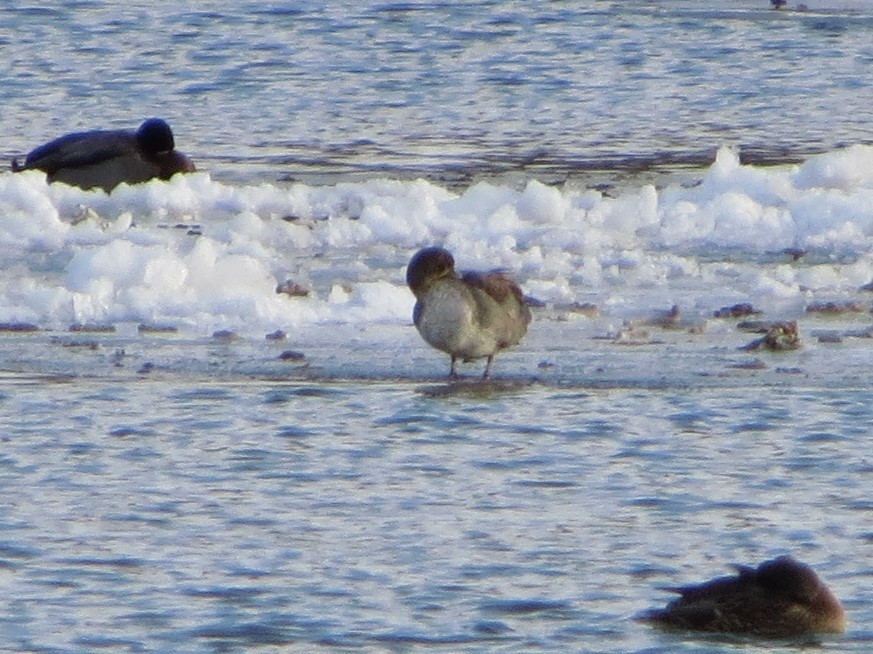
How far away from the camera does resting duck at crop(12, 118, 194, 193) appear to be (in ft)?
46.9

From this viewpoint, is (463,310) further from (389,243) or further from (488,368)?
(389,243)

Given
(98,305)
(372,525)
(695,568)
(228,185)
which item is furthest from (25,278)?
(695,568)

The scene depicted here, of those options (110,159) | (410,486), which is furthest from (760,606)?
(110,159)

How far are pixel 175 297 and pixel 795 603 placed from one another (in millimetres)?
4707

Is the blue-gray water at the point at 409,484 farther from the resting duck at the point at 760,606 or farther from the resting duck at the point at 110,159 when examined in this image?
the resting duck at the point at 110,159

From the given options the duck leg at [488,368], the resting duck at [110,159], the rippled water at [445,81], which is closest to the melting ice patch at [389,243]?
the resting duck at [110,159]

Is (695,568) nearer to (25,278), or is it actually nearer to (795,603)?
(795,603)

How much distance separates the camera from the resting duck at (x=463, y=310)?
9273mm

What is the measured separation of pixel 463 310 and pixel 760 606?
3.08 metres

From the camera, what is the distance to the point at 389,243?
12227 millimetres

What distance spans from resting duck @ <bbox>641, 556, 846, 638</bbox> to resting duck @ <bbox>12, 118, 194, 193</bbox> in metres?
8.26

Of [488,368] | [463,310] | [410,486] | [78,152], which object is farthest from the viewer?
[78,152]

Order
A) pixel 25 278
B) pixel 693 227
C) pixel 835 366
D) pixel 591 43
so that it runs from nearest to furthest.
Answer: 1. pixel 835 366
2. pixel 25 278
3. pixel 693 227
4. pixel 591 43

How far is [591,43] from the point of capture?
64.9ft
